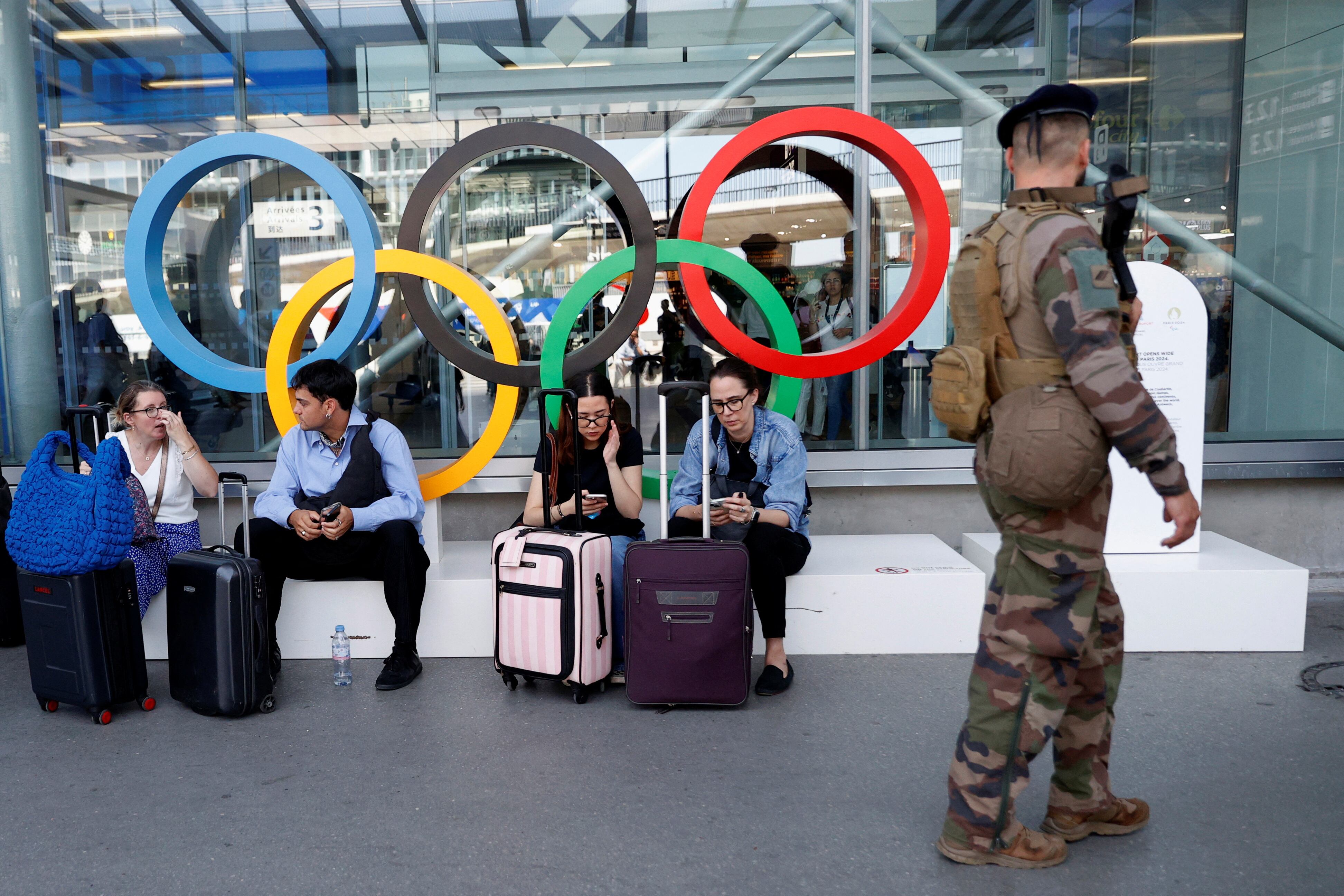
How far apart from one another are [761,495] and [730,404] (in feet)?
1.45

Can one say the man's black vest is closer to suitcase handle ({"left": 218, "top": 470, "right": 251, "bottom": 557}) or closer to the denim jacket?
suitcase handle ({"left": 218, "top": 470, "right": 251, "bottom": 557})

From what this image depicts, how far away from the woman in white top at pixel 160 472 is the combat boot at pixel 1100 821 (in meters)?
3.47

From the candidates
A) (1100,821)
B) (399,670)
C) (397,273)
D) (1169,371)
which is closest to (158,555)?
(399,670)

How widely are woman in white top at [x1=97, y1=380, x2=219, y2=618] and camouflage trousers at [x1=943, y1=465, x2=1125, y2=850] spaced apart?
3.30 m

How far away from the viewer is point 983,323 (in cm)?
248

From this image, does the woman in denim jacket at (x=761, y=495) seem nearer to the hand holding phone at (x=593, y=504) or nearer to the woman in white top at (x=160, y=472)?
the hand holding phone at (x=593, y=504)

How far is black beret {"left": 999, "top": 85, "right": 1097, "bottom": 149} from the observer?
231 centimetres

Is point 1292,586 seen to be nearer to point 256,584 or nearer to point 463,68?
point 256,584

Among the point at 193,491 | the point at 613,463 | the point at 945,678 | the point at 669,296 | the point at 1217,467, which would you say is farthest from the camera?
the point at 669,296

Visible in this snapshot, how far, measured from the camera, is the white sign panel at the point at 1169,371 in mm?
4285

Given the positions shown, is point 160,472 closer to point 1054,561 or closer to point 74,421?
point 74,421

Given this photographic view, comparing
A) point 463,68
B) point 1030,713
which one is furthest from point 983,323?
point 463,68

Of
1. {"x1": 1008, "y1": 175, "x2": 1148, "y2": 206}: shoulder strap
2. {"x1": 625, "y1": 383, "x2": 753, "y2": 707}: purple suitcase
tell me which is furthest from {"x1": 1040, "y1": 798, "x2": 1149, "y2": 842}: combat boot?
{"x1": 1008, "y1": 175, "x2": 1148, "y2": 206}: shoulder strap

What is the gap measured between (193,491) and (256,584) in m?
1.07
